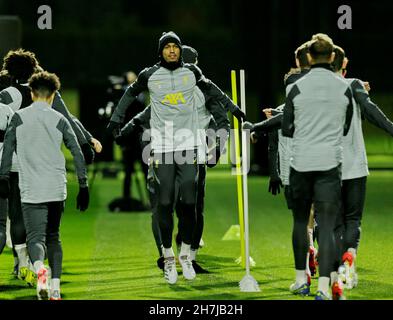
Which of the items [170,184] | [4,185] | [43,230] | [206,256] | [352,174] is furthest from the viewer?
[206,256]

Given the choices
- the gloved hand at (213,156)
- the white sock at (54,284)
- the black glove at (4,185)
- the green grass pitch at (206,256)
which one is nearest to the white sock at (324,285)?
the green grass pitch at (206,256)

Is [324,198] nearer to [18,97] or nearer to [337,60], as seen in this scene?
[337,60]

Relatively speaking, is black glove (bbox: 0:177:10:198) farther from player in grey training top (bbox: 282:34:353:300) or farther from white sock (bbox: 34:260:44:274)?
player in grey training top (bbox: 282:34:353:300)

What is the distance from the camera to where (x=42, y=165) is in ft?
30.1

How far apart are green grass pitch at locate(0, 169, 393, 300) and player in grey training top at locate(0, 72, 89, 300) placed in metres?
0.74

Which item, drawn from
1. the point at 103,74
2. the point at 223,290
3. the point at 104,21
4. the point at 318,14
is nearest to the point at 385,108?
the point at 318,14

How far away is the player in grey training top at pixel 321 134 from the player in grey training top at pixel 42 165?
174 centimetres

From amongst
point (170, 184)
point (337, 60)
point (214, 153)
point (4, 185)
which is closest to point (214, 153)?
point (214, 153)

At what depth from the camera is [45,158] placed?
917 centimetres

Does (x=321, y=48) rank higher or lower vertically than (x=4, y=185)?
higher

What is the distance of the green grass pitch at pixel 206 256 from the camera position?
1017 centimetres

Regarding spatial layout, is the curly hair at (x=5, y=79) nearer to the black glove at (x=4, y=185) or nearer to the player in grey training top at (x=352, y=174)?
the black glove at (x=4, y=185)

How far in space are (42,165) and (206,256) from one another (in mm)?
4203

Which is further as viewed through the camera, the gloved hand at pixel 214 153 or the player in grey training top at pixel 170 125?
the gloved hand at pixel 214 153
